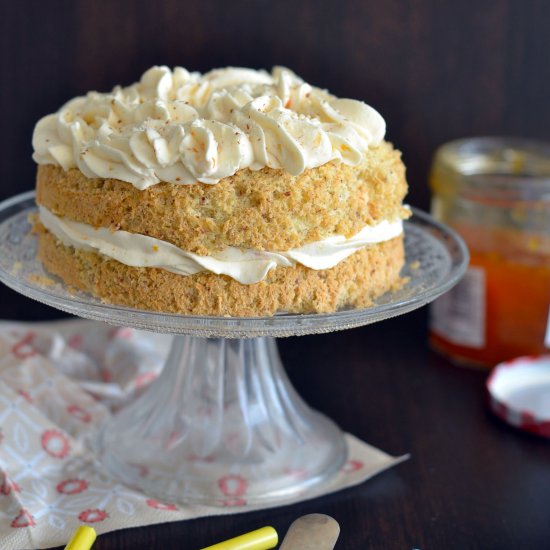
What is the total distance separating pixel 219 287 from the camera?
51.2 inches

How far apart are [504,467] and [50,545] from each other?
75 centimetres

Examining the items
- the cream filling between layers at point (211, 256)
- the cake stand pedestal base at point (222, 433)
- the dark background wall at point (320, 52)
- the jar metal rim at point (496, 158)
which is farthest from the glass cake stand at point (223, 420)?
the dark background wall at point (320, 52)

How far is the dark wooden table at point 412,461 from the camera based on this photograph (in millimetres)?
1407

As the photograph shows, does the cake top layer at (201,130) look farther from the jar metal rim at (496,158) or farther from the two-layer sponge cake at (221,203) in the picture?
the jar metal rim at (496,158)

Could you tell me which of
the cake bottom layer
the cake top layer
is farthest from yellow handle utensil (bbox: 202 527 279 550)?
the cake top layer

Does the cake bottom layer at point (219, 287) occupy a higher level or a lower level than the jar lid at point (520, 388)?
higher

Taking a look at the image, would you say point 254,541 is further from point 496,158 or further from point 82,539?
point 496,158

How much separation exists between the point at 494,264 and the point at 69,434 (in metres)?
0.87

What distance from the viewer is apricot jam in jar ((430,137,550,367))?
6.17 feet

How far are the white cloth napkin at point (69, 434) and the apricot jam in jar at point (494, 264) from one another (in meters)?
0.44

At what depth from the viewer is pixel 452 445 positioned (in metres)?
1.68

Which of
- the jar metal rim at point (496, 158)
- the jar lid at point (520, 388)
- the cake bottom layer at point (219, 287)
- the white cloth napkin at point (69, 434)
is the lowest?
the jar lid at point (520, 388)

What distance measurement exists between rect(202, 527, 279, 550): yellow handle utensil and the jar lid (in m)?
0.59

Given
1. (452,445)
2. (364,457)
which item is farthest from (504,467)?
(364,457)
